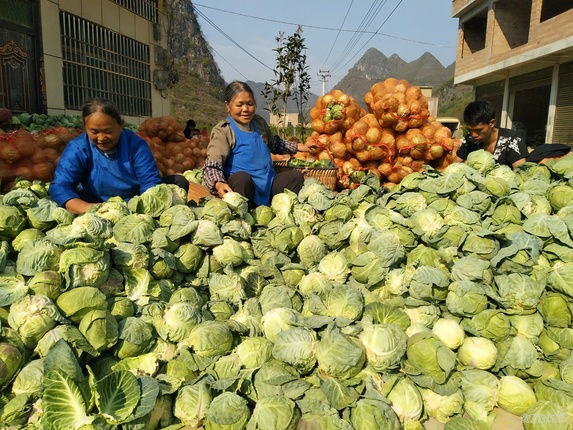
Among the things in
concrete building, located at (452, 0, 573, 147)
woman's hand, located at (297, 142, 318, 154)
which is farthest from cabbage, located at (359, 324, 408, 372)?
concrete building, located at (452, 0, 573, 147)

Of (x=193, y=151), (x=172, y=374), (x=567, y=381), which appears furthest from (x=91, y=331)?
(x=193, y=151)

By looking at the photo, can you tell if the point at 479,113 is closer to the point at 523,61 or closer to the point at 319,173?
the point at 319,173

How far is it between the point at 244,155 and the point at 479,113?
310 cm

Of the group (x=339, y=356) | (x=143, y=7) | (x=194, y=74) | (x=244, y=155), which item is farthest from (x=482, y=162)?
(x=194, y=74)

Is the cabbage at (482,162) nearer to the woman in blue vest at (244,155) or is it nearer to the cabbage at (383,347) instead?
the woman in blue vest at (244,155)

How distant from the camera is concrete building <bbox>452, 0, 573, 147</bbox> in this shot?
1703 cm

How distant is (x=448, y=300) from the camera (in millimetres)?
2578

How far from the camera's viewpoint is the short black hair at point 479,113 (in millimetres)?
5109

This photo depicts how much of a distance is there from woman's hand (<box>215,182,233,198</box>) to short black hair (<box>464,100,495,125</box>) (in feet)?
11.1

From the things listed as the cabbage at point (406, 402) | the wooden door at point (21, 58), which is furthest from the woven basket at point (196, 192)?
the wooden door at point (21, 58)

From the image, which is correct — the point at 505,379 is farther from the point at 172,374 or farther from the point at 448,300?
the point at 172,374

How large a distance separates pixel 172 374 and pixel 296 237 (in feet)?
5.11

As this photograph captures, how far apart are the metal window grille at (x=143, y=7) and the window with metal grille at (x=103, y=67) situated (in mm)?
1080

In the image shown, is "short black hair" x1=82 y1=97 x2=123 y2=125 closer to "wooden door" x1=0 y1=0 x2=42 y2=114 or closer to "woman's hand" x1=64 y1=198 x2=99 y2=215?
"woman's hand" x1=64 y1=198 x2=99 y2=215
